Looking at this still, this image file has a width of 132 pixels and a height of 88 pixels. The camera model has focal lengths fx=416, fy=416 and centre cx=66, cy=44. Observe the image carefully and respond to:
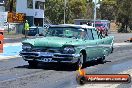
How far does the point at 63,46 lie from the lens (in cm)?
1347

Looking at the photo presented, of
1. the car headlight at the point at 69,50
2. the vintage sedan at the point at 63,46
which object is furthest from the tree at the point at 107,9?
the car headlight at the point at 69,50

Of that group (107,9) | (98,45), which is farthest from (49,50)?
(107,9)

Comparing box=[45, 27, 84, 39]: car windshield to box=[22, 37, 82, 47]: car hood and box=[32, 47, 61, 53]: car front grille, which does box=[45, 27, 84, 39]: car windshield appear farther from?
box=[32, 47, 61, 53]: car front grille

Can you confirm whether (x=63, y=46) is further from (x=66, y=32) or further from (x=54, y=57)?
(x=66, y=32)

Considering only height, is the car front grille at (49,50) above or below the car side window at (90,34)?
below

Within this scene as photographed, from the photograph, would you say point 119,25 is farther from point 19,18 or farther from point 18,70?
point 18,70

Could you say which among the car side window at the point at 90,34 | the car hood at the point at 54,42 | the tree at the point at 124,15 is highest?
the car side window at the point at 90,34

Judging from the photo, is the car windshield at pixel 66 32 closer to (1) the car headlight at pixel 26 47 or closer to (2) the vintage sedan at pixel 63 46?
(2) the vintage sedan at pixel 63 46

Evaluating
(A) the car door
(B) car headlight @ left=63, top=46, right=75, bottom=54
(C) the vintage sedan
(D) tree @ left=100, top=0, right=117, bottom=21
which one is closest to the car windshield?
(C) the vintage sedan

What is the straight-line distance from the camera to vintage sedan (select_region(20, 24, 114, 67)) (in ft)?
44.3

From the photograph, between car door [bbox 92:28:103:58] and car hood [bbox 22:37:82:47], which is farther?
car door [bbox 92:28:103:58]

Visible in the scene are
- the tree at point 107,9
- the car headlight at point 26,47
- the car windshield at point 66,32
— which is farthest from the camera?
the tree at point 107,9

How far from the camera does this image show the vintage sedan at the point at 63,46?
13.5 metres

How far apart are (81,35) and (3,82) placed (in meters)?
5.10
